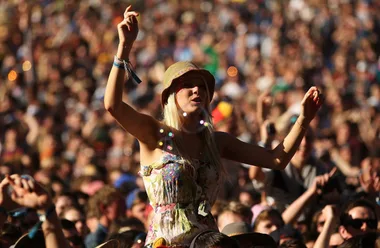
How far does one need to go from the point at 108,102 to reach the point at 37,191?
832mm

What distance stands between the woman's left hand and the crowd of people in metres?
0.53

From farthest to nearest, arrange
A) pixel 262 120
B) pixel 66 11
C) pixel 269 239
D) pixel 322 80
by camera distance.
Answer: pixel 66 11 < pixel 322 80 < pixel 262 120 < pixel 269 239

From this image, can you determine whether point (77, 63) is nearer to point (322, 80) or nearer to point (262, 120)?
point (322, 80)

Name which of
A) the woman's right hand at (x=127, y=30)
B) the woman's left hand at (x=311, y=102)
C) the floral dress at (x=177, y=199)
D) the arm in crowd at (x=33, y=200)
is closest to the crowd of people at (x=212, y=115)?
the arm in crowd at (x=33, y=200)

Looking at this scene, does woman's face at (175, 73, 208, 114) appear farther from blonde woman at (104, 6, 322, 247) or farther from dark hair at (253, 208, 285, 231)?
dark hair at (253, 208, 285, 231)

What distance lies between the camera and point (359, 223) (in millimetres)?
7258

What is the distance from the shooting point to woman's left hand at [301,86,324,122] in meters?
6.04

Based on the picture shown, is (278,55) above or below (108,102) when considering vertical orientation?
above

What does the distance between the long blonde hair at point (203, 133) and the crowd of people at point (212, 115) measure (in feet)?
0.18

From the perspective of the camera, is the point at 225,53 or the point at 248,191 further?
the point at 225,53

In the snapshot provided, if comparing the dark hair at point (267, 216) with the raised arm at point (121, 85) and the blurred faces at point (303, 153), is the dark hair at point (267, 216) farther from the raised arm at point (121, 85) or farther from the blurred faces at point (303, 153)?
the raised arm at point (121, 85)

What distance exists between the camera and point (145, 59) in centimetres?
2059

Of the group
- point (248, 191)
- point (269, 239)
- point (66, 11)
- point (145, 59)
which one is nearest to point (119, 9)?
point (66, 11)

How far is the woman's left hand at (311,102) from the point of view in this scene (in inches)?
238
